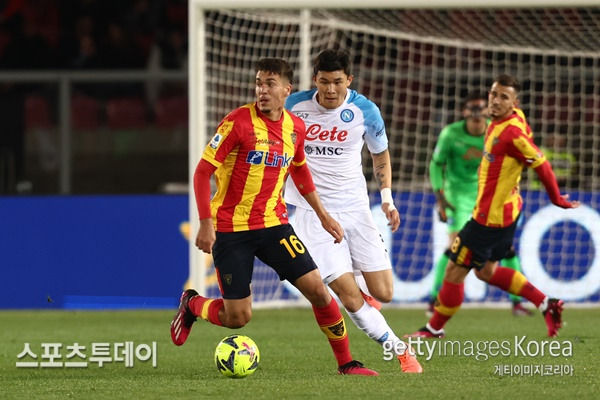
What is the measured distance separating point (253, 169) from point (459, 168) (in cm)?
416

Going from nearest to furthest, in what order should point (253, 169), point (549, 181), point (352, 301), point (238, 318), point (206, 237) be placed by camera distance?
point (206, 237)
point (253, 169)
point (238, 318)
point (352, 301)
point (549, 181)

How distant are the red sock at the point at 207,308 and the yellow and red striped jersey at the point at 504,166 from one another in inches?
90.9

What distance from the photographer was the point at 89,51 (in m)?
14.5

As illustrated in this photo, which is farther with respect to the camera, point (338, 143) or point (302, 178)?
point (338, 143)

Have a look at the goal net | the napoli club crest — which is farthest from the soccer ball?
the goal net

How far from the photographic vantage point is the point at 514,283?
8844 mm

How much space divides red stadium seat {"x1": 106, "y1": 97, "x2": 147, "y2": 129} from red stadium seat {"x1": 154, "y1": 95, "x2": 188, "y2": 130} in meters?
0.19

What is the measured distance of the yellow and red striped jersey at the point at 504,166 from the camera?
26.5 feet

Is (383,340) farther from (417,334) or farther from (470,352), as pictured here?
(417,334)

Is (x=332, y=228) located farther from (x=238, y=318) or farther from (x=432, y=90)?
(x=432, y=90)

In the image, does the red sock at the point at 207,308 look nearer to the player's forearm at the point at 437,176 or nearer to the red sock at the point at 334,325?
the red sock at the point at 334,325

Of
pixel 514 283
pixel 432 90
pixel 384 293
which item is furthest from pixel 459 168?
pixel 384 293

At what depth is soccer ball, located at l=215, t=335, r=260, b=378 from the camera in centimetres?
641

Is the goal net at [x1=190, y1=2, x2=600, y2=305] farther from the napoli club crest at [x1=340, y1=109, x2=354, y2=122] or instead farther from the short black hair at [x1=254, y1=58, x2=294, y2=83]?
the short black hair at [x1=254, y1=58, x2=294, y2=83]
